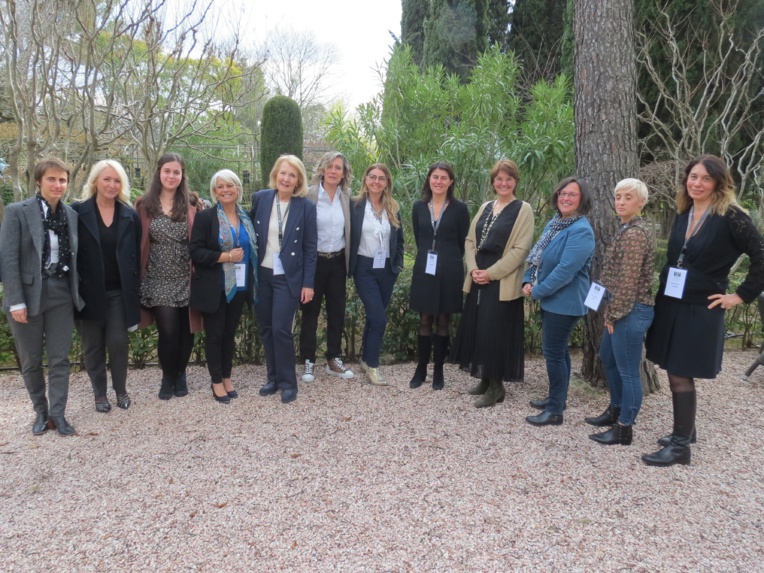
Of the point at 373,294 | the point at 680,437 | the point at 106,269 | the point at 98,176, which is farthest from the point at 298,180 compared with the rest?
the point at 680,437

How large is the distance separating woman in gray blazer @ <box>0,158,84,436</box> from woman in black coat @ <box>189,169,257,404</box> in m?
0.79

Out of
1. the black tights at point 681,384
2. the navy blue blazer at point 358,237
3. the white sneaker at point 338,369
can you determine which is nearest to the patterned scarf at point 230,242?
the navy blue blazer at point 358,237

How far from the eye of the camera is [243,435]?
341cm

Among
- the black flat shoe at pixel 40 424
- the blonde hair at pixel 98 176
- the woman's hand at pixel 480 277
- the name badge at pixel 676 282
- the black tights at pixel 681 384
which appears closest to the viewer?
the name badge at pixel 676 282

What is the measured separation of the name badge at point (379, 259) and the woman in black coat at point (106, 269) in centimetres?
180

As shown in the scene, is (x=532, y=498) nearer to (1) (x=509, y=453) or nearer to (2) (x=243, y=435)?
(1) (x=509, y=453)

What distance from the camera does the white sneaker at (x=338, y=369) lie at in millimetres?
4542

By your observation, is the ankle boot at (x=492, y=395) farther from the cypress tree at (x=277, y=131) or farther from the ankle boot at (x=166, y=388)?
the cypress tree at (x=277, y=131)

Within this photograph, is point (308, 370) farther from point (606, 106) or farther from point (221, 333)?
point (606, 106)

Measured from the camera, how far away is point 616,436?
3311mm

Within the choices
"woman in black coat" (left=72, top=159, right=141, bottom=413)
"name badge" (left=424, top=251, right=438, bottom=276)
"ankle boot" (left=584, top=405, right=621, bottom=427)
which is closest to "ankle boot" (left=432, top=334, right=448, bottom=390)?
"name badge" (left=424, top=251, right=438, bottom=276)

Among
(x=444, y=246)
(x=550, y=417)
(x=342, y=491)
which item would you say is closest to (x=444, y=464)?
(x=342, y=491)

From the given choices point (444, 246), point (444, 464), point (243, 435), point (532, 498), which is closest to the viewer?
point (532, 498)

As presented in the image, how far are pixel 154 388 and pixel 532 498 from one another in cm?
317
